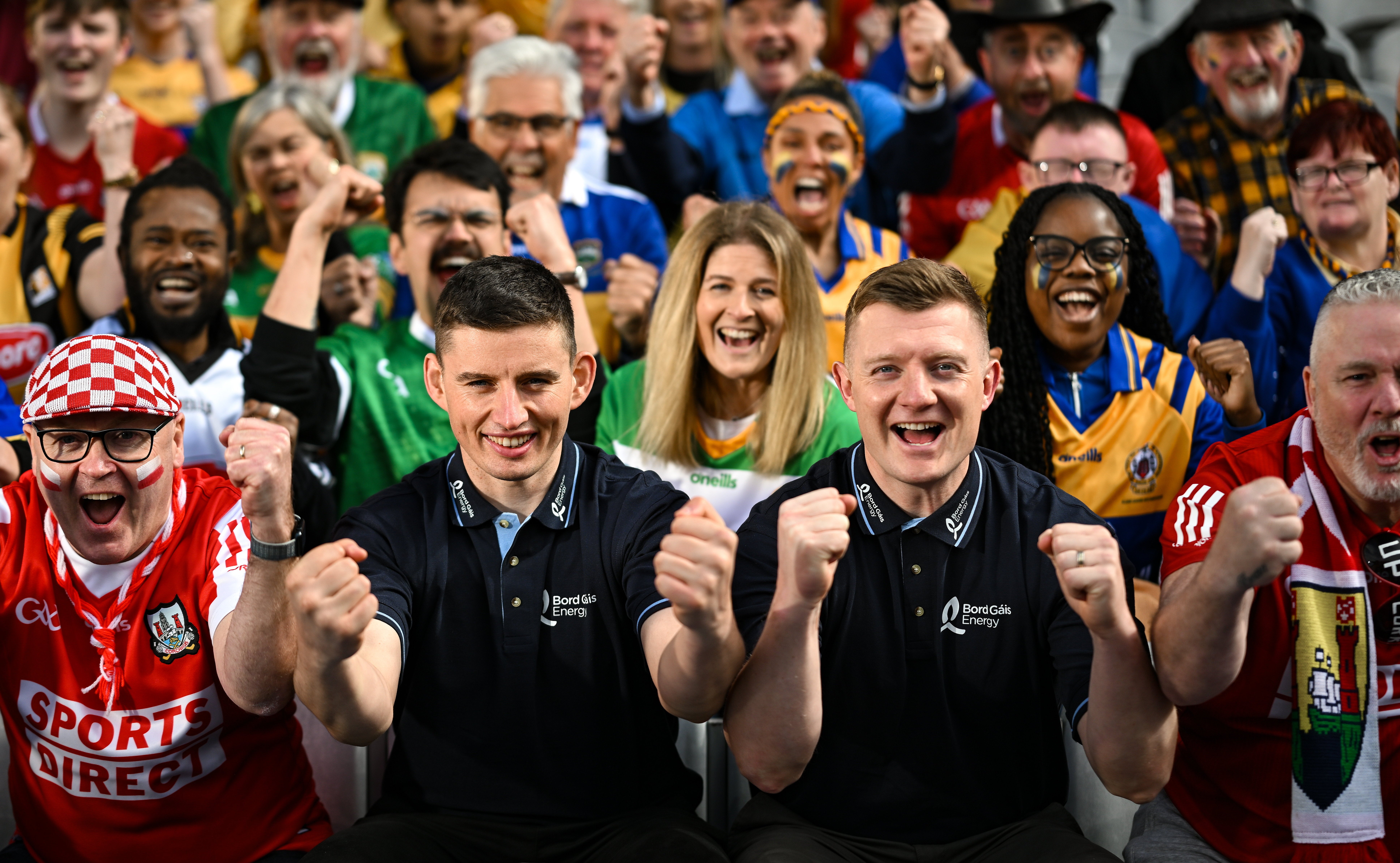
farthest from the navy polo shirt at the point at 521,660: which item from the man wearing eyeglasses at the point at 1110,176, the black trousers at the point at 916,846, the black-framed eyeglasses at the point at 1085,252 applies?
the man wearing eyeglasses at the point at 1110,176

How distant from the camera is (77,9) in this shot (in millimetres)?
5746

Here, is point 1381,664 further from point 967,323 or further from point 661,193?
point 661,193

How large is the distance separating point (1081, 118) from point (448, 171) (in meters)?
2.32

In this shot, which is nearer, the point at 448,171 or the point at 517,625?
the point at 517,625

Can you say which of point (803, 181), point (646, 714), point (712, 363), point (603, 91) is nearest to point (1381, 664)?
point (646, 714)

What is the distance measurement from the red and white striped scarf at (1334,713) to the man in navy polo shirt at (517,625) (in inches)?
49.3

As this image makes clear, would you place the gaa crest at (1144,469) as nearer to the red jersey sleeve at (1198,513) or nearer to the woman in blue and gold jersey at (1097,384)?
the woman in blue and gold jersey at (1097,384)

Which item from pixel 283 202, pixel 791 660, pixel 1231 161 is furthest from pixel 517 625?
pixel 1231 161

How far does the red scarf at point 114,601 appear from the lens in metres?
2.86

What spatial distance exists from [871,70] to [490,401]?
4683mm

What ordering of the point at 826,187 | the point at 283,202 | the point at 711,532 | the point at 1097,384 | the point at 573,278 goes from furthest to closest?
the point at 283,202, the point at 826,187, the point at 573,278, the point at 1097,384, the point at 711,532

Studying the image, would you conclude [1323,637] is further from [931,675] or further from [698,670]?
[698,670]

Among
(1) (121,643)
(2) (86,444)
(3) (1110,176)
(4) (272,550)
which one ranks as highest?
(3) (1110,176)

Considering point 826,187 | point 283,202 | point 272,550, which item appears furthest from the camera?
point 283,202
